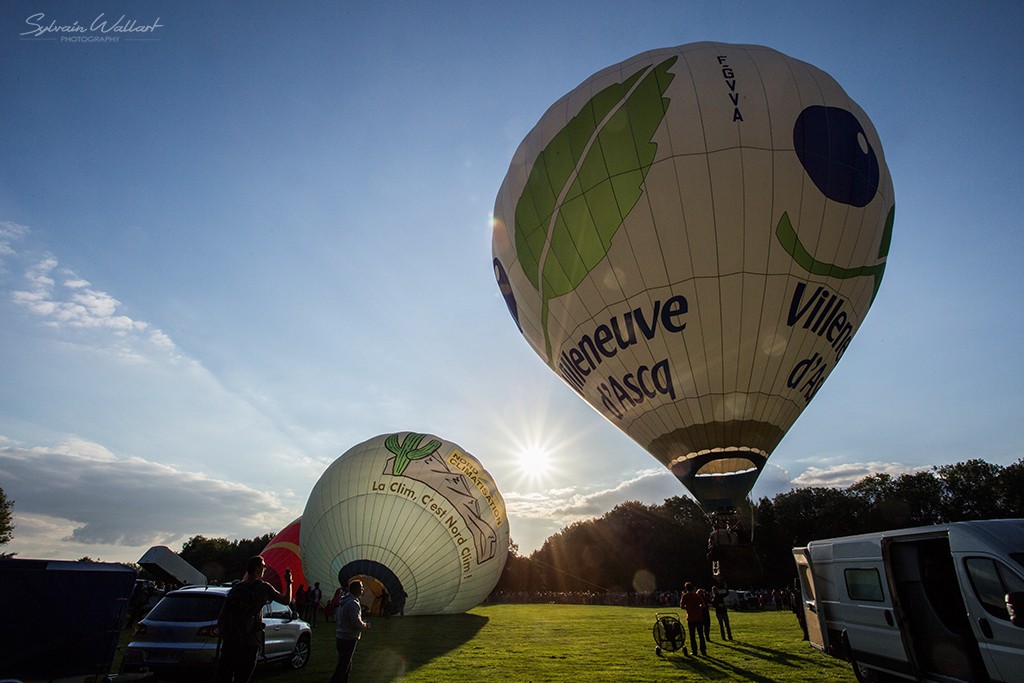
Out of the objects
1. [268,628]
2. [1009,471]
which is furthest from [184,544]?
[1009,471]

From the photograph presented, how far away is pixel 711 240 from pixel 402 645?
9100 millimetres

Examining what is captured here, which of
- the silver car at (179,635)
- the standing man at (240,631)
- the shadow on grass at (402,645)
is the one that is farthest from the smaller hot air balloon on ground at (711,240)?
the standing man at (240,631)

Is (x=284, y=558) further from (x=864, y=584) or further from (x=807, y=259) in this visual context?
(x=807, y=259)

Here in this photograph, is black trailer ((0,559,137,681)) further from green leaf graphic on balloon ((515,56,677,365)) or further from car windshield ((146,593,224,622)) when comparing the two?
green leaf graphic on balloon ((515,56,677,365))

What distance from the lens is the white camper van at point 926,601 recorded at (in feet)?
16.7

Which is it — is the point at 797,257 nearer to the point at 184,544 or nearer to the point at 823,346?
the point at 823,346

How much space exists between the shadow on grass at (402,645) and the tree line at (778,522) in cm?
3064

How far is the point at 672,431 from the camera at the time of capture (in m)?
10.4

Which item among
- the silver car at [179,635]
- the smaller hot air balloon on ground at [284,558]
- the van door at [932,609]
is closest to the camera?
the van door at [932,609]

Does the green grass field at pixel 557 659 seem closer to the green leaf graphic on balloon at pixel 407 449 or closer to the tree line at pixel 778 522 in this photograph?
the green leaf graphic on balloon at pixel 407 449

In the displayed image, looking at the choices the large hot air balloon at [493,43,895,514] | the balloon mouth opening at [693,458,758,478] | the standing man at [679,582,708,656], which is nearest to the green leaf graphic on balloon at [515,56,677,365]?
the large hot air balloon at [493,43,895,514]

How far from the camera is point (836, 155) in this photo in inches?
380

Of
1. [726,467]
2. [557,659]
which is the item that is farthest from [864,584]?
[557,659]

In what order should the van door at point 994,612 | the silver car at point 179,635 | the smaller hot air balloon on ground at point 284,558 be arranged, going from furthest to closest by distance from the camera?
1. the smaller hot air balloon on ground at point 284,558
2. the silver car at point 179,635
3. the van door at point 994,612
